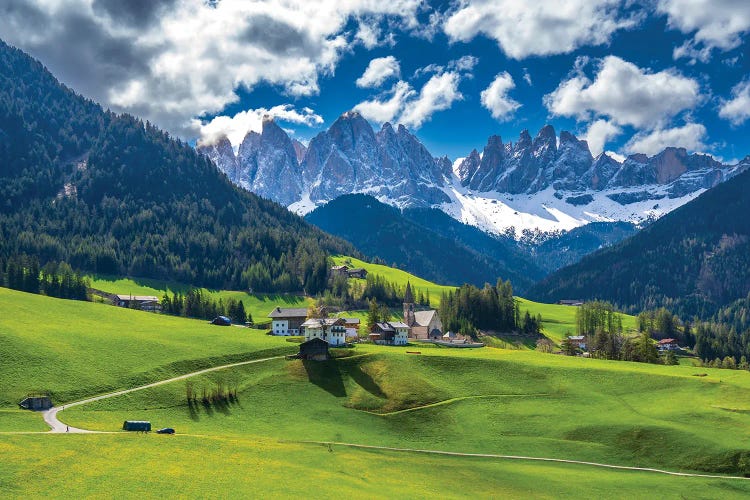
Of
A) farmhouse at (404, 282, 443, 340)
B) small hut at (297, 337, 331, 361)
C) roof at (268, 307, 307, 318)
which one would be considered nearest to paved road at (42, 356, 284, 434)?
small hut at (297, 337, 331, 361)

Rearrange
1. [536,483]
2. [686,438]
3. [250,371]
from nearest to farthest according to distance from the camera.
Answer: [536,483]
[686,438]
[250,371]

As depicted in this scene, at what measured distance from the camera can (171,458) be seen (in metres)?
73.7

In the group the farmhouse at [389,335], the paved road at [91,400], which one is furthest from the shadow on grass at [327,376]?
the farmhouse at [389,335]

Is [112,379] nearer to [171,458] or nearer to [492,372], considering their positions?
[171,458]

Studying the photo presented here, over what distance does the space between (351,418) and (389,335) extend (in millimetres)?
62091

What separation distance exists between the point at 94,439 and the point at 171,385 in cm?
3245

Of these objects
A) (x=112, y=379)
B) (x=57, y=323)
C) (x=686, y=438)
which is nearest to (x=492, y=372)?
(x=686, y=438)

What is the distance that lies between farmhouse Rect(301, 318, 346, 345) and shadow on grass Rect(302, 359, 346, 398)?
1139 centimetres

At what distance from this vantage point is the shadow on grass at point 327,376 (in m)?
119

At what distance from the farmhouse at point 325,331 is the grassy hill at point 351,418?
5294 millimetres

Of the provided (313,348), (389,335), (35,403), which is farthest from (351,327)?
(35,403)

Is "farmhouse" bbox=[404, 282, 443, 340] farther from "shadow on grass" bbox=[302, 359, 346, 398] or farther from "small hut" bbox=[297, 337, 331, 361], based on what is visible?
"shadow on grass" bbox=[302, 359, 346, 398]

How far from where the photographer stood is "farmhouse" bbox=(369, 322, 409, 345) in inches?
6639

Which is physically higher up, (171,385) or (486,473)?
(171,385)
